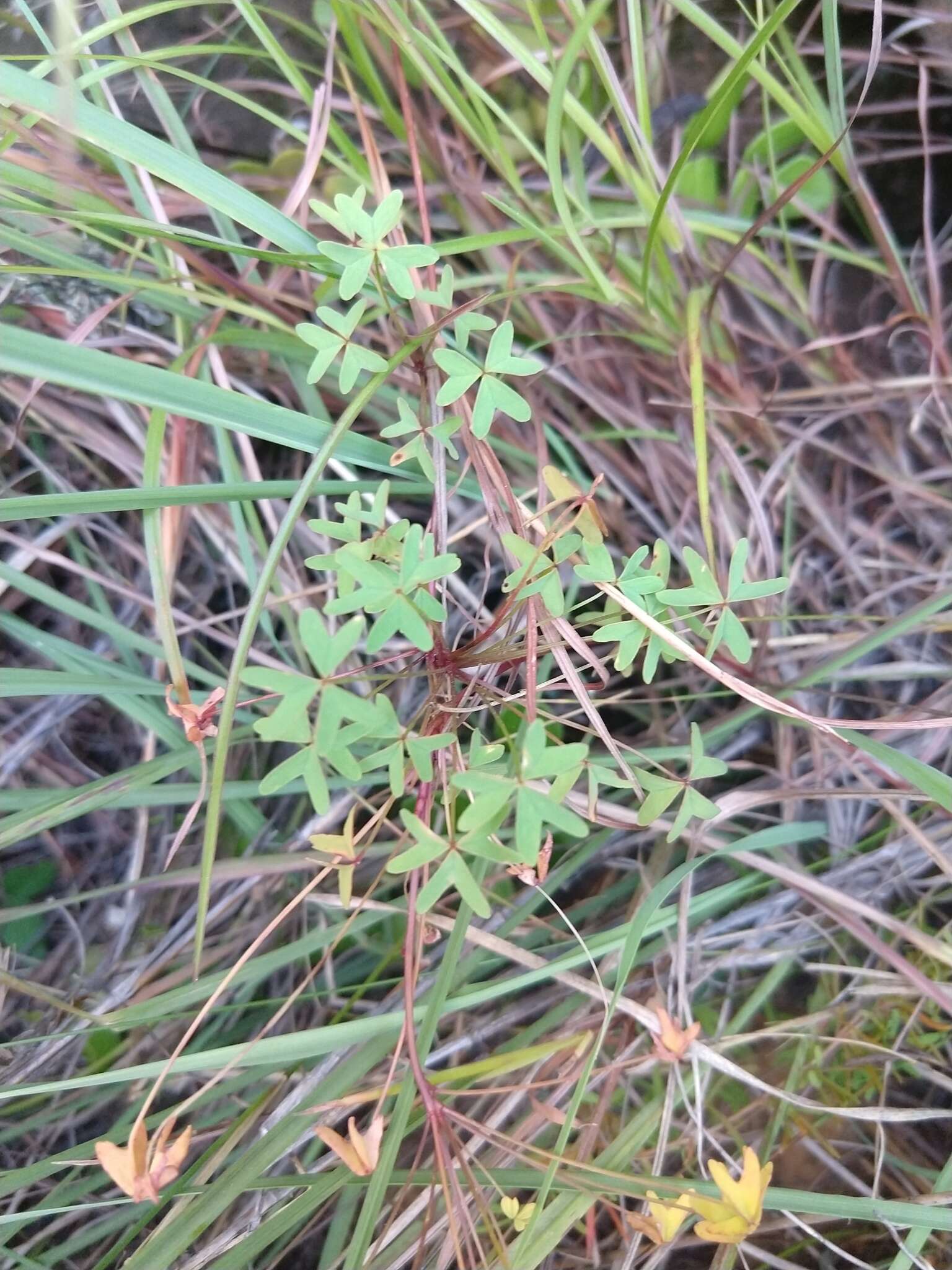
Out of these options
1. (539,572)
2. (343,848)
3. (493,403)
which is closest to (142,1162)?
(343,848)

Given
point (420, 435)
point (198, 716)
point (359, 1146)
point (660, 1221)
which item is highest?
point (420, 435)

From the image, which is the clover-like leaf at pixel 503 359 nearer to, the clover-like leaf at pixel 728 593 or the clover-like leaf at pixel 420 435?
the clover-like leaf at pixel 420 435

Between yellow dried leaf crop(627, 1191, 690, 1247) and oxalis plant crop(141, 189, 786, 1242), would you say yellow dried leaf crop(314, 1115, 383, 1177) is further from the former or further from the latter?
yellow dried leaf crop(627, 1191, 690, 1247)

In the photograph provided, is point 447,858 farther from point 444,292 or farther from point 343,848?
point 444,292

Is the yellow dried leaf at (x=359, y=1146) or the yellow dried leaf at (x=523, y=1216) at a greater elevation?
the yellow dried leaf at (x=359, y=1146)

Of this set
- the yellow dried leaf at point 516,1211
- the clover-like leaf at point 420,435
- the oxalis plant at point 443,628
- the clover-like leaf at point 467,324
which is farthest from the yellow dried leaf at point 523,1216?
the clover-like leaf at point 467,324

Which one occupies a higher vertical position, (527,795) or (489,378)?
(489,378)
